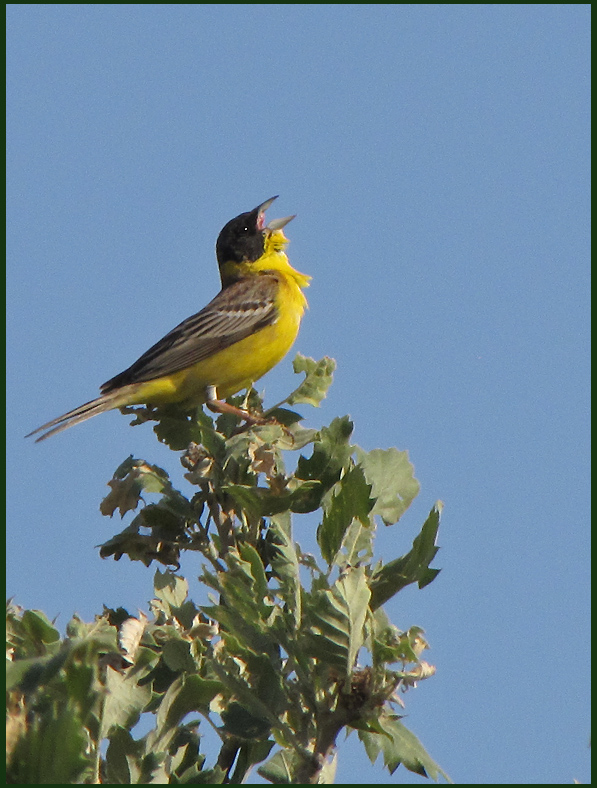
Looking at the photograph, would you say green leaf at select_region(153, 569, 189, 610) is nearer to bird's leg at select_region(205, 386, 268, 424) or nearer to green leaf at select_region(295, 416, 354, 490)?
green leaf at select_region(295, 416, 354, 490)

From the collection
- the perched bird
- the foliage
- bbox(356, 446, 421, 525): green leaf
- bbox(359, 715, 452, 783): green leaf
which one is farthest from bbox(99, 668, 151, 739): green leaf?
the perched bird

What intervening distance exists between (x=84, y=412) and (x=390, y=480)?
3212 mm

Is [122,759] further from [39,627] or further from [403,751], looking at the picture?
[403,751]

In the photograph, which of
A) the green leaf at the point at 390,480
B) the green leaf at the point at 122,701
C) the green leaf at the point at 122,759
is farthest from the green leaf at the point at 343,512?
the green leaf at the point at 122,759

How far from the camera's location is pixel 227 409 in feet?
19.4

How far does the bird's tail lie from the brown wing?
0.79 feet

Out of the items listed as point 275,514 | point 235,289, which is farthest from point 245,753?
point 235,289

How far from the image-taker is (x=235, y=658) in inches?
134

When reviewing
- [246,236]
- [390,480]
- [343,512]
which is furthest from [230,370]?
[343,512]

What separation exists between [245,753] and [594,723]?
1.21m

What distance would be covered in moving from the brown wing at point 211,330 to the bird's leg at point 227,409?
253mm

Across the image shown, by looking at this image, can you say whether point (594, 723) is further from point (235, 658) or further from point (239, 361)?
point (239, 361)

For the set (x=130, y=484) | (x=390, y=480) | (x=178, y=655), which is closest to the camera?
(x=178, y=655)

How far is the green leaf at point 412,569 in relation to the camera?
3391 mm
